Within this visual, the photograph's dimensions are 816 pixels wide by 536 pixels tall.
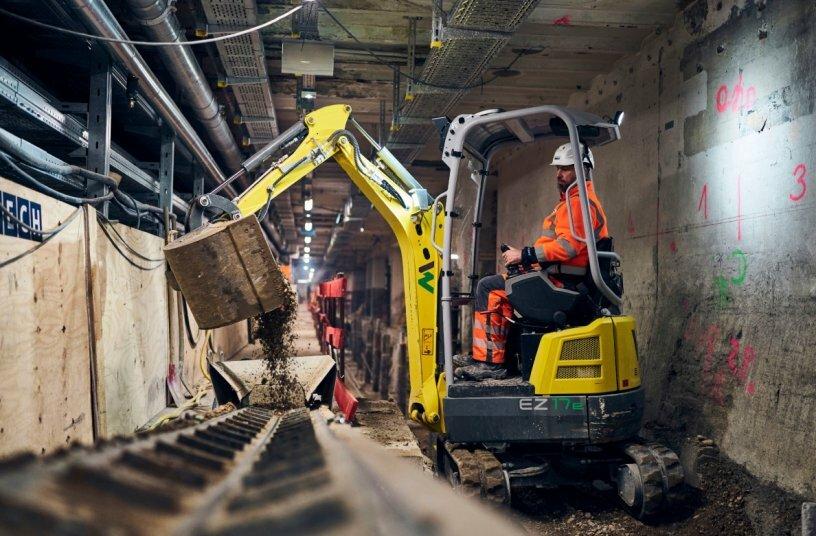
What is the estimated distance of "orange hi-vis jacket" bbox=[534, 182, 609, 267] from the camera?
4.19 m

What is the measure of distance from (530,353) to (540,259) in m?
0.72

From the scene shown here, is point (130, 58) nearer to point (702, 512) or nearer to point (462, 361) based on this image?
point (462, 361)

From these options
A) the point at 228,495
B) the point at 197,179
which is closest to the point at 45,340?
the point at 228,495

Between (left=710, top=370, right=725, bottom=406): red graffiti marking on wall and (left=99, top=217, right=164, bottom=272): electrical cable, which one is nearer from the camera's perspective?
(left=99, top=217, right=164, bottom=272): electrical cable

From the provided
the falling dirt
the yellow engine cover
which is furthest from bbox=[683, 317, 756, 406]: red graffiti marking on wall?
the falling dirt

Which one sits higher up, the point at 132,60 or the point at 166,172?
the point at 132,60

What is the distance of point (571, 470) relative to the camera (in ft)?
15.1

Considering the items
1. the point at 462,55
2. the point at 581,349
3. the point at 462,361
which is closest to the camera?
the point at 581,349

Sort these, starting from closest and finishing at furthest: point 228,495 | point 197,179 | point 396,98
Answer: point 228,495
point 396,98
point 197,179

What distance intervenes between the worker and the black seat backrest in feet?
0.31

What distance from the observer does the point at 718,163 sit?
5043 millimetres

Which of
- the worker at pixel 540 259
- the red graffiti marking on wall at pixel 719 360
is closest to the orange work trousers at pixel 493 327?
the worker at pixel 540 259

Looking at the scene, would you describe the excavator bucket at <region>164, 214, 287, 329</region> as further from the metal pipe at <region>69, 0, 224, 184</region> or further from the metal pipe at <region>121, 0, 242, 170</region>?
the metal pipe at <region>121, 0, 242, 170</region>

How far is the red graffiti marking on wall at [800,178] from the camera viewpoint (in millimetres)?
4086
